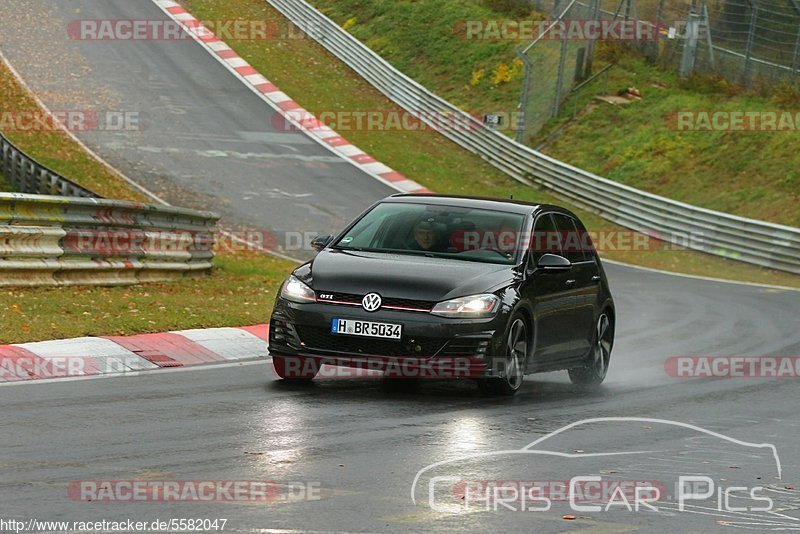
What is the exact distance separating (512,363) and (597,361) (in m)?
2.06

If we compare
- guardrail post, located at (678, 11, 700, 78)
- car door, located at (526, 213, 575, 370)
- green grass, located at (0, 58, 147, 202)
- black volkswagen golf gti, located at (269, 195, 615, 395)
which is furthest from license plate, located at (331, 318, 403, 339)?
guardrail post, located at (678, 11, 700, 78)

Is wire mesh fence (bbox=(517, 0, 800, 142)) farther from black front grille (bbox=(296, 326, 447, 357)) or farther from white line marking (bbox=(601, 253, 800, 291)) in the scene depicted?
black front grille (bbox=(296, 326, 447, 357))

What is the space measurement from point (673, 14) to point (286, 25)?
14173 mm

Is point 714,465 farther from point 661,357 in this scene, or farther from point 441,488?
point 661,357

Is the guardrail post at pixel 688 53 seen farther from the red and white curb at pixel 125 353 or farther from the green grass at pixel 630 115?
the red and white curb at pixel 125 353

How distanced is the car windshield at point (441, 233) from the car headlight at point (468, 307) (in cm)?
77

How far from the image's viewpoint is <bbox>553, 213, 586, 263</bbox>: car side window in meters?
12.7

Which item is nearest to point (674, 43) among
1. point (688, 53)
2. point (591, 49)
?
point (688, 53)

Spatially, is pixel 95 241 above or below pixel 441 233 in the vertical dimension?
below

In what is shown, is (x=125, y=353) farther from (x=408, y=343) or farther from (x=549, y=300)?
(x=549, y=300)

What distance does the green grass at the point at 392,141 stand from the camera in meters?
29.1

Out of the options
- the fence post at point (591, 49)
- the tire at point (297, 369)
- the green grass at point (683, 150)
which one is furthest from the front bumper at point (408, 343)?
the fence post at point (591, 49)

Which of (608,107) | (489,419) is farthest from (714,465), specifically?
A: (608,107)

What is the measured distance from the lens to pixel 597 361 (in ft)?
43.0
